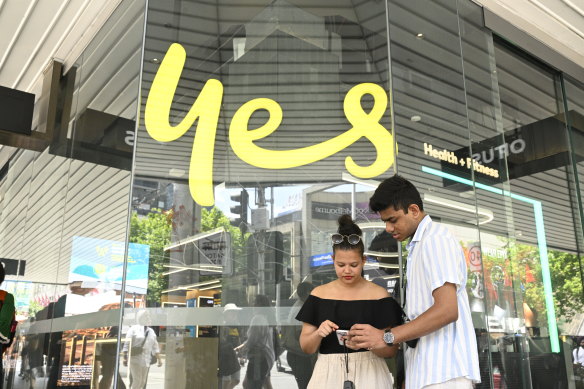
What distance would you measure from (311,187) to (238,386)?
4.11 ft

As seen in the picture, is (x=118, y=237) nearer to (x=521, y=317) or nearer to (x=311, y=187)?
(x=311, y=187)

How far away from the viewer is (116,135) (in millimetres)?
3824

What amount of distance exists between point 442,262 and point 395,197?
1.02ft

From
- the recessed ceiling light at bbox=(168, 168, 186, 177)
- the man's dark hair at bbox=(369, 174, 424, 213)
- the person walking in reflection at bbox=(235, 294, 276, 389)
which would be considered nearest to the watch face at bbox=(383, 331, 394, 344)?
the man's dark hair at bbox=(369, 174, 424, 213)

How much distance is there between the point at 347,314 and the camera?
2.26 metres

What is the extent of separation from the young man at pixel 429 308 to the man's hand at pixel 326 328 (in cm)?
18

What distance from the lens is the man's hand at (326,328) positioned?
2086 mm

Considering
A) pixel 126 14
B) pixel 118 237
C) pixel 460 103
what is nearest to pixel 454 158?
pixel 460 103

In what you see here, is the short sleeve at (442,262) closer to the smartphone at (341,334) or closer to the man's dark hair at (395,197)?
the man's dark hair at (395,197)

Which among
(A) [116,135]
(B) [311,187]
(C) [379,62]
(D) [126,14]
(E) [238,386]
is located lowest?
(E) [238,386]

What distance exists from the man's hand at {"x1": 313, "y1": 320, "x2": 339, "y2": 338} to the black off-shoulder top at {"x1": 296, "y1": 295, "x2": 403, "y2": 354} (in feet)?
0.39

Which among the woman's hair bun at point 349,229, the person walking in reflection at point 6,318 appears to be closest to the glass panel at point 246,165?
the woman's hair bun at point 349,229

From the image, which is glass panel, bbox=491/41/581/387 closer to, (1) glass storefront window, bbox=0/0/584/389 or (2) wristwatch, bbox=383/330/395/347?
(1) glass storefront window, bbox=0/0/584/389

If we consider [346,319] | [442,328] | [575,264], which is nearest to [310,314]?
[346,319]
